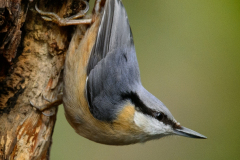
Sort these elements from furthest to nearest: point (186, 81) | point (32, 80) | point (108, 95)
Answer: point (186, 81), point (32, 80), point (108, 95)

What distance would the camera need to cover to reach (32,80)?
189 centimetres

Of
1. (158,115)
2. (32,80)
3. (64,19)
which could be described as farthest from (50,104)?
(158,115)

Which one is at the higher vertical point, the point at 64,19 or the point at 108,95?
the point at 64,19

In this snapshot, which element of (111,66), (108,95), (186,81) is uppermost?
(111,66)

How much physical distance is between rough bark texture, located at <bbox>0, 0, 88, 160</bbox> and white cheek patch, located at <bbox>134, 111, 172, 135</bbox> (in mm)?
605

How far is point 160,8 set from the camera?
285 centimetres

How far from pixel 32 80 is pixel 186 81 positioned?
1.80 m

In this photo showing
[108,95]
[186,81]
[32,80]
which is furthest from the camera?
[186,81]

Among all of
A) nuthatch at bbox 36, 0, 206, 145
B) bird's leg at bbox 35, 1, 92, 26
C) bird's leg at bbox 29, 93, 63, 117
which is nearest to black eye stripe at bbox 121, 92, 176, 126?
nuthatch at bbox 36, 0, 206, 145

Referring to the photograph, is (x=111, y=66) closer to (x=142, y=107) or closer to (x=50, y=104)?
(x=142, y=107)

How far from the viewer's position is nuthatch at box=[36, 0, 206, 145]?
70.5 inches

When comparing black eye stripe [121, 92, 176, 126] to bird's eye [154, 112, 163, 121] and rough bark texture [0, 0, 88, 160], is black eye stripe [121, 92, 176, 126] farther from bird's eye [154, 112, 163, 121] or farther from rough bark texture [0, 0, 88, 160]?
rough bark texture [0, 0, 88, 160]

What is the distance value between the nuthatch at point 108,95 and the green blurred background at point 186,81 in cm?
101

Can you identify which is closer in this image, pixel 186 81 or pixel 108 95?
pixel 108 95
